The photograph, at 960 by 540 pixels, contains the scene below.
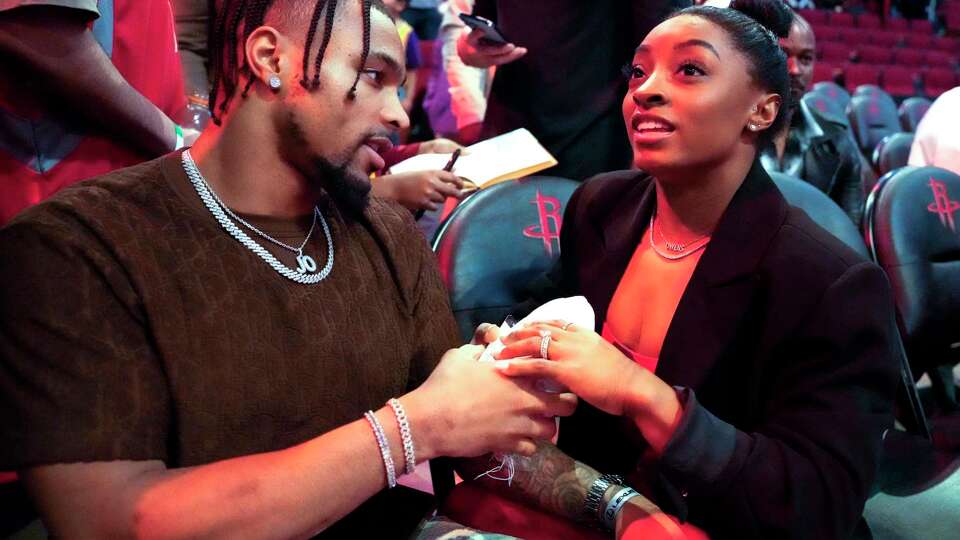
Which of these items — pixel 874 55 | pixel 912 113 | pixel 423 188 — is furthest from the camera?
pixel 874 55

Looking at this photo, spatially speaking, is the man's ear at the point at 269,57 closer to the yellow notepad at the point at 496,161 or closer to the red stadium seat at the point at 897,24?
the yellow notepad at the point at 496,161

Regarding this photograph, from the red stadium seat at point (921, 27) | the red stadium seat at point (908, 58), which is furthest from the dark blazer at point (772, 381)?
the red stadium seat at point (921, 27)

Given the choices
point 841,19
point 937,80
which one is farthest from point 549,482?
point 841,19

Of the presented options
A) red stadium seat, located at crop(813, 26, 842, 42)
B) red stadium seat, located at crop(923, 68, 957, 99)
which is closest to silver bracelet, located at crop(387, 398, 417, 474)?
red stadium seat, located at crop(923, 68, 957, 99)

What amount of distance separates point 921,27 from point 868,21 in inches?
54.2

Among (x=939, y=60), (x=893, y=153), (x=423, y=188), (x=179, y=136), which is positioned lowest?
(x=939, y=60)

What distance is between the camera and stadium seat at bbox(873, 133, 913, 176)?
4.69 m

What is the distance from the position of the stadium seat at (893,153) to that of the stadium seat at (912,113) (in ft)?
7.03

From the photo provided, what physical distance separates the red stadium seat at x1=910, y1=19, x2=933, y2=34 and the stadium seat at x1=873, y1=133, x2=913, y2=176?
1218 centimetres

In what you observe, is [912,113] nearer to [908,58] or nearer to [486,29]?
[486,29]

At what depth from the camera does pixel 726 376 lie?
1.37 metres

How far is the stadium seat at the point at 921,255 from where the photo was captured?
238 centimetres

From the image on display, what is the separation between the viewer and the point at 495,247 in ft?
6.48

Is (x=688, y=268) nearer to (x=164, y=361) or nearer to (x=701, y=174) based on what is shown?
(x=701, y=174)
